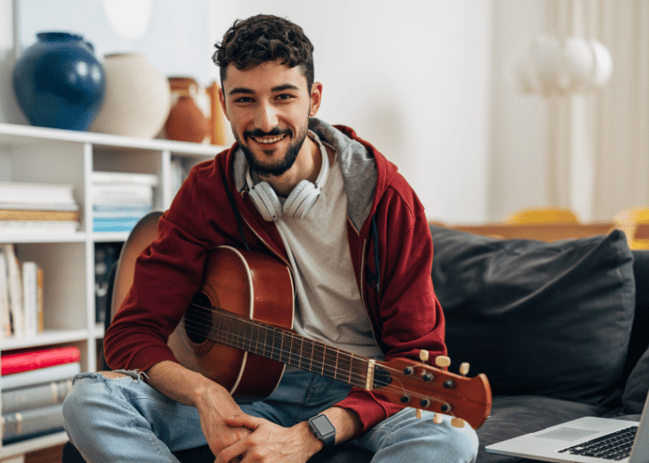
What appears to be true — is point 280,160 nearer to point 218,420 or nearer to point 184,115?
point 218,420

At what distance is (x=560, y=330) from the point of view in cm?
148

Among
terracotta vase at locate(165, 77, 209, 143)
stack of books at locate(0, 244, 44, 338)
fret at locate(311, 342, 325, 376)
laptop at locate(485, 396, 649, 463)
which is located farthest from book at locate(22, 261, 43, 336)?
laptop at locate(485, 396, 649, 463)

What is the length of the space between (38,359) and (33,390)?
0.32 ft

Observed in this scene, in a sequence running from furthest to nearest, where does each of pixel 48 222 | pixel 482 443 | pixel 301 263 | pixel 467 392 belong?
pixel 48 222, pixel 301 263, pixel 482 443, pixel 467 392

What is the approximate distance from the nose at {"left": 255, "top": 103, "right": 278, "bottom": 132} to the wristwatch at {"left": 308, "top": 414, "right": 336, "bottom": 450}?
57cm

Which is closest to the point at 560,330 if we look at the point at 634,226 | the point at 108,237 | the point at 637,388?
the point at 637,388

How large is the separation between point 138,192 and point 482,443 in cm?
153

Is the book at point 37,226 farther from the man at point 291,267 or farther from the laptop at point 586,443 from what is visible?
the laptop at point 586,443

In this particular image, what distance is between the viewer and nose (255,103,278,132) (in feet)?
4.16

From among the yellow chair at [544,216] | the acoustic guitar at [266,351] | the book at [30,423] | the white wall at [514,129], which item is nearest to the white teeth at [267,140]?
the acoustic guitar at [266,351]

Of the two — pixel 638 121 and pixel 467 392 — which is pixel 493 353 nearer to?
pixel 467 392

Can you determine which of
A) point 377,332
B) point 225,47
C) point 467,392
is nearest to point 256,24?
point 225,47

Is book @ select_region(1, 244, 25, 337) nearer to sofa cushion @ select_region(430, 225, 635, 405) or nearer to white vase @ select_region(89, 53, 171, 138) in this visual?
white vase @ select_region(89, 53, 171, 138)

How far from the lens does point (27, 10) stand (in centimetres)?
219
